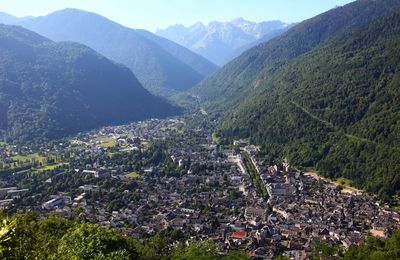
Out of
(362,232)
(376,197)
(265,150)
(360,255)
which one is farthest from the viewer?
(265,150)

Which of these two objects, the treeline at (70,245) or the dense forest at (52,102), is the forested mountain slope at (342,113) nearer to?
the treeline at (70,245)

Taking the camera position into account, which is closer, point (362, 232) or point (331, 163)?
point (362, 232)

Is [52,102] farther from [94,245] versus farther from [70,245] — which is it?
[70,245]

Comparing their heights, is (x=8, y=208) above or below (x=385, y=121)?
below

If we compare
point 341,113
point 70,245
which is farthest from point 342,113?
point 70,245

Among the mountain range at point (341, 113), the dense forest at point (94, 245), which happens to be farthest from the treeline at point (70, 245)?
the mountain range at point (341, 113)

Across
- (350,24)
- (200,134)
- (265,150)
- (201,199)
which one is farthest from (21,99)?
(350,24)

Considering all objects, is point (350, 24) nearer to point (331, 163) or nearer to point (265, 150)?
point (265, 150)

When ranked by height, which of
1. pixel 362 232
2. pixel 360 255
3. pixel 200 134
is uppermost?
pixel 360 255
